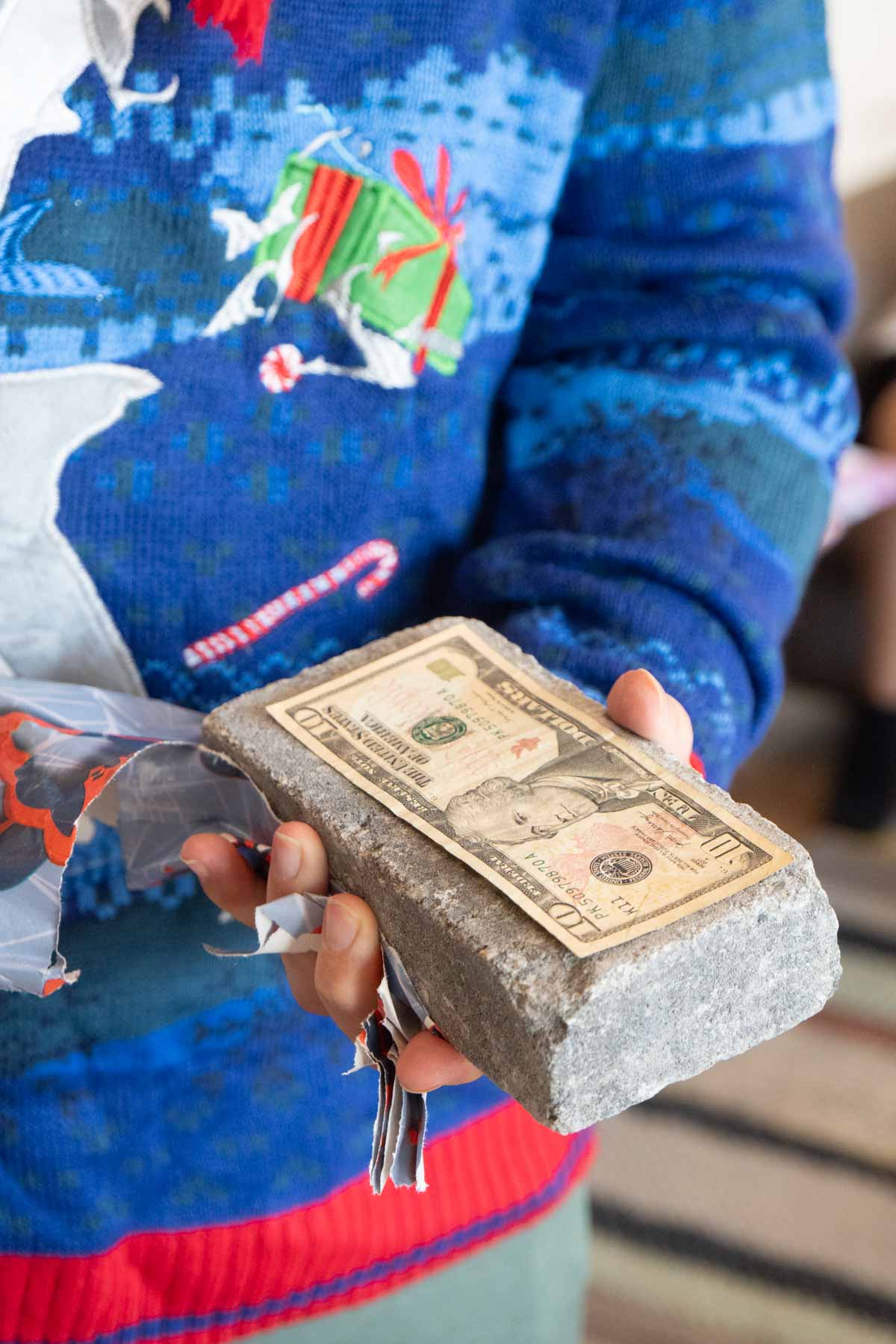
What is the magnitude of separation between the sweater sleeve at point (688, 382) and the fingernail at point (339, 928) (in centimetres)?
19

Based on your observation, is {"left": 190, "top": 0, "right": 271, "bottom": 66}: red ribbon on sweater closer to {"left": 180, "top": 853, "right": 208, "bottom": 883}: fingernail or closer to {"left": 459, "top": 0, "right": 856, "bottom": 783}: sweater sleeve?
{"left": 459, "top": 0, "right": 856, "bottom": 783}: sweater sleeve

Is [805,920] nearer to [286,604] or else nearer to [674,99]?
[286,604]

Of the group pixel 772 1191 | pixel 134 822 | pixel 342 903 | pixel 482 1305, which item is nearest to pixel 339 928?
pixel 342 903

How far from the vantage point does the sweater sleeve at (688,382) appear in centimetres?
60

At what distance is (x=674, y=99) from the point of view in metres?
0.61

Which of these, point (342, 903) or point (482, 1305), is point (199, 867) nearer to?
point (342, 903)

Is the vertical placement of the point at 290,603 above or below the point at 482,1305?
above

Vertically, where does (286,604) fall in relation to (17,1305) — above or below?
above

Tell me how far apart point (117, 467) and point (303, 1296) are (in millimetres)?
434

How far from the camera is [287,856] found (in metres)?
0.48

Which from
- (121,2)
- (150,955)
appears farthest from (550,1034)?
(121,2)
